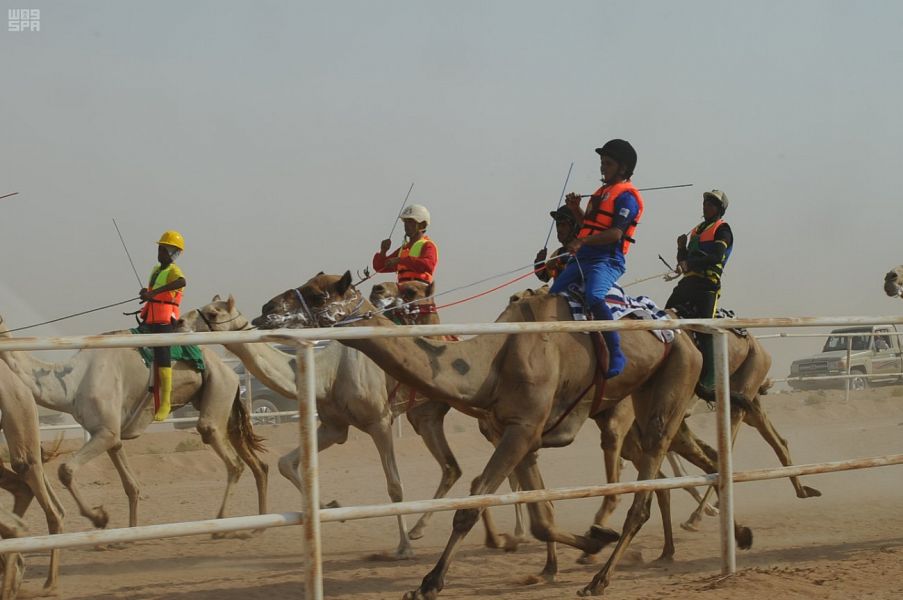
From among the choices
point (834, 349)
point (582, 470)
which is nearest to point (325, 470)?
point (582, 470)

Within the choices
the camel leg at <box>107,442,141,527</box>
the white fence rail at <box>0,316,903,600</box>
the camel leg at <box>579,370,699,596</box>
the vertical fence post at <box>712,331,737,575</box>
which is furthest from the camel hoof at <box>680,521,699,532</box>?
the camel leg at <box>107,442,141,527</box>

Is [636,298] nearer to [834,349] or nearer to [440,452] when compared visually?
[440,452]

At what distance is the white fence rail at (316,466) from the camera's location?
5.03 meters

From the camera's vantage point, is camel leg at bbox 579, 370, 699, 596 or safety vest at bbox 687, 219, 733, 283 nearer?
camel leg at bbox 579, 370, 699, 596

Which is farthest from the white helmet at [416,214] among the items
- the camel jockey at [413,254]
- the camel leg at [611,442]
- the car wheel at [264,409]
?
the car wheel at [264,409]

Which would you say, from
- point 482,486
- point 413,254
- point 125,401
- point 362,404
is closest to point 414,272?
point 413,254

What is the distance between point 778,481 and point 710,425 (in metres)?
9.90

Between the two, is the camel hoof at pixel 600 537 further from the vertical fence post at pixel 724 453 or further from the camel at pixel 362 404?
the camel at pixel 362 404

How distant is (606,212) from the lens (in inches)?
328

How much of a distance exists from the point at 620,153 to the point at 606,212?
480 mm

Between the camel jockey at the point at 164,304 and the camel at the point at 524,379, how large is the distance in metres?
4.16

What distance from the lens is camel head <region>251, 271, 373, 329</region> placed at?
7.44 metres

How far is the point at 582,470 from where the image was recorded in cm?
1733

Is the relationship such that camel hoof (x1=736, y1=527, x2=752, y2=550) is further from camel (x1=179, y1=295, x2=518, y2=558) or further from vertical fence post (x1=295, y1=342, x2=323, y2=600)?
vertical fence post (x1=295, y1=342, x2=323, y2=600)
